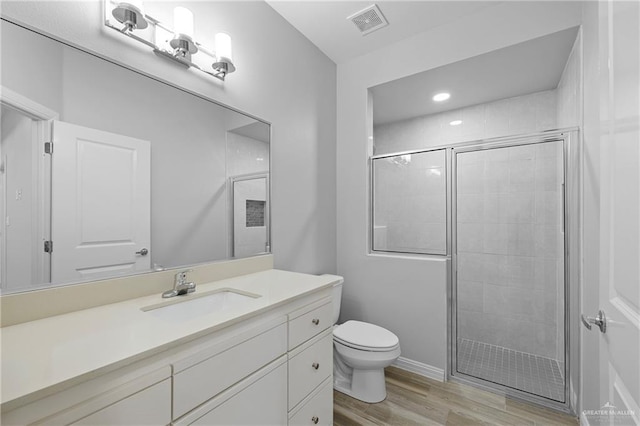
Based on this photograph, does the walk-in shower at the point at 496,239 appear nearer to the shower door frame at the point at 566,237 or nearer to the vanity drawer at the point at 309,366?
the shower door frame at the point at 566,237

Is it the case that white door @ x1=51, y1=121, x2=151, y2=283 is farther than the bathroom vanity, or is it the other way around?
white door @ x1=51, y1=121, x2=151, y2=283

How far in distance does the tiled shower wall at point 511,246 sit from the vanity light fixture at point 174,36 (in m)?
1.84

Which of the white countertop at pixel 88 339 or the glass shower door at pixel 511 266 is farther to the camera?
the glass shower door at pixel 511 266

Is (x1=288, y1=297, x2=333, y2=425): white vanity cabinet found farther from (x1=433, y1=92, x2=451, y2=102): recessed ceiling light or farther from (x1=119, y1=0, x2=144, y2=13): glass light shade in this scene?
(x1=433, y1=92, x2=451, y2=102): recessed ceiling light

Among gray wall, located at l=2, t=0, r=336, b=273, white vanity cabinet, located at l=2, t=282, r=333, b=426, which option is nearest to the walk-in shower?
gray wall, located at l=2, t=0, r=336, b=273

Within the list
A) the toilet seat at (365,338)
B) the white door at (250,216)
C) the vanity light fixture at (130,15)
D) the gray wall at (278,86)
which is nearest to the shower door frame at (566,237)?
the toilet seat at (365,338)

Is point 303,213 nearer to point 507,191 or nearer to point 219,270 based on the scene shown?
point 219,270

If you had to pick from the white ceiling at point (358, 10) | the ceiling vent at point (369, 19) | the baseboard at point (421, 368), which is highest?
the white ceiling at point (358, 10)

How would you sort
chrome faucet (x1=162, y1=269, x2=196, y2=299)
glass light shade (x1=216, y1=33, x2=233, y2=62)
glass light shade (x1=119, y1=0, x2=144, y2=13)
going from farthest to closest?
glass light shade (x1=216, y1=33, x2=233, y2=62) < chrome faucet (x1=162, y1=269, x2=196, y2=299) < glass light shade (x1=119, y1=0, x2=144, y2=13)

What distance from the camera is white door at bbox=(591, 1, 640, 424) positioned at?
2.18 feet

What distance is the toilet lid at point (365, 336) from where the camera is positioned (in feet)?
5.93

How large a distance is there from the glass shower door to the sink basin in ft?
5.49

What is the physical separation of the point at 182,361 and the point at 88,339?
0.26 m

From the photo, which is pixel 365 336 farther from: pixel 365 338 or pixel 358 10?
pixel 358 10
